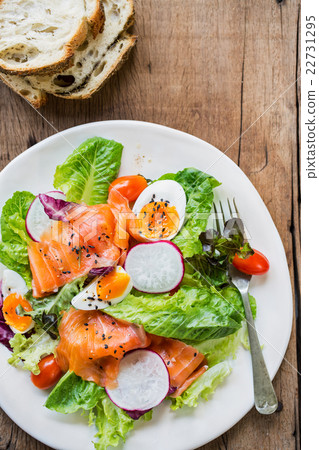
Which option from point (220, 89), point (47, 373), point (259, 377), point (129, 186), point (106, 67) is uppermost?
point (106, 67)

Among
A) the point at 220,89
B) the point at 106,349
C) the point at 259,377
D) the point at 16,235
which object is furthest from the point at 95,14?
the point at 259,377

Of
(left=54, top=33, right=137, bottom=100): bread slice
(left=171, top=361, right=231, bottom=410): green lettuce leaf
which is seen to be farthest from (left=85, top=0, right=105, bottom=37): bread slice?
(left=171, top=361, right=231, bottom=410): green lettuce leaf

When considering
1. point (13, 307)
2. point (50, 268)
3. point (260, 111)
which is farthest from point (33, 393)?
point (260, 111)

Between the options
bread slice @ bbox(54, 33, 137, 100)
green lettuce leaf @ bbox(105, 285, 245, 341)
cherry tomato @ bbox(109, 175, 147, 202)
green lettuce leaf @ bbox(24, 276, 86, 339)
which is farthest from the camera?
bread slice @ bbox(54, 33, 137, 100)

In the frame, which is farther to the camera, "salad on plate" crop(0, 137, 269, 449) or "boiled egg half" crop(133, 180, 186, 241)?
"boiled egg half" crop(133, 180, 186, 241)

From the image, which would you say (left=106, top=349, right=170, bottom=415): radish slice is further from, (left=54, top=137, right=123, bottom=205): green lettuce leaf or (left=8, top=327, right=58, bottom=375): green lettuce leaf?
(left=54, top=137, right=123, bottom=205): green lettuce leaf

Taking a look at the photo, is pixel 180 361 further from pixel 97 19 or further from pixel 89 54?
pixel 97 19

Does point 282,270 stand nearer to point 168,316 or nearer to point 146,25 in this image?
point 168,316
